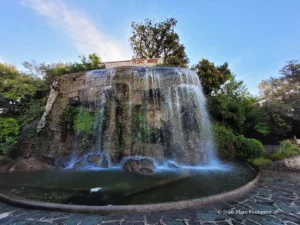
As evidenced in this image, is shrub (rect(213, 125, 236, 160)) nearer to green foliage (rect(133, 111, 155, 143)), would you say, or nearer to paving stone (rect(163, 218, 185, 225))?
green foliage (rect(133, 111, 155, 143))

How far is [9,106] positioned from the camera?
47.8ft

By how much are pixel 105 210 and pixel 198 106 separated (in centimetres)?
873

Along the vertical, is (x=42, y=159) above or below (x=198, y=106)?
below

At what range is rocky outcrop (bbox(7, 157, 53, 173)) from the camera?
834 cm

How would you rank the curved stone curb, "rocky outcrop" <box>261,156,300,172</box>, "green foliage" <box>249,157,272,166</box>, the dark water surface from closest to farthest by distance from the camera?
the curved stone curb < the dark water surface < "rocky outcrop" <box>261,156,300,172</box> < "green foliage" <box>249,157,272,166</box>

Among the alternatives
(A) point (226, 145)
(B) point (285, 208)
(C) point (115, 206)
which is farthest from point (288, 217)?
(A) point (226, 145)

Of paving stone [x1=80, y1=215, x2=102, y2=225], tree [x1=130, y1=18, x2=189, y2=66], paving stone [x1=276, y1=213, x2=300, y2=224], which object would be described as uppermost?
tree [x1=130, y1=18, x2=189, y2=66]

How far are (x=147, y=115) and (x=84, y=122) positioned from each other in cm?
390

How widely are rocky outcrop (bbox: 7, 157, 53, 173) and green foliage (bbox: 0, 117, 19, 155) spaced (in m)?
2.10

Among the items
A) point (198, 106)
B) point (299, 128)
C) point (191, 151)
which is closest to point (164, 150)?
point (191, 151)

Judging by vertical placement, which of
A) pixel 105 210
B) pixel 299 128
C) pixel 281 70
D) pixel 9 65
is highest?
pixel 9 65

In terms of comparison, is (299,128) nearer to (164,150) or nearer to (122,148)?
(164,150)

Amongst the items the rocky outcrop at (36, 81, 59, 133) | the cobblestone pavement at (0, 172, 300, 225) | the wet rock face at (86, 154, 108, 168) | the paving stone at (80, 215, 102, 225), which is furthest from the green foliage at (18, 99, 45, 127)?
the paving stone at (80, 215, 102, 225)

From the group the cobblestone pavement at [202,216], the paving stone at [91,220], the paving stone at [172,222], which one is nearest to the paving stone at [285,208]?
the cobblestone pavement at [202,216]
